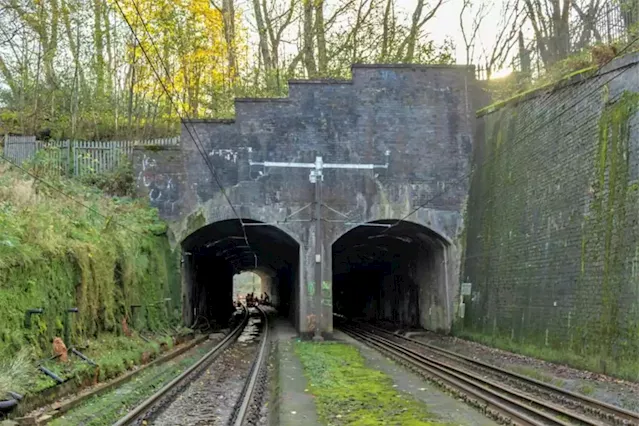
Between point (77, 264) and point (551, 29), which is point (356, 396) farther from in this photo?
point (551, 29)

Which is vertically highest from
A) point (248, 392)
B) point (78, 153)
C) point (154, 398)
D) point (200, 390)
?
point (78, 153)

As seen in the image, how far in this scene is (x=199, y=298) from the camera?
26625mm

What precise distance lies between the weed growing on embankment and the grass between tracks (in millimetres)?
4151

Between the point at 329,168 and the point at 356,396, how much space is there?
1118 centimetres

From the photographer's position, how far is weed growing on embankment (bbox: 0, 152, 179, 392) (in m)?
9.22

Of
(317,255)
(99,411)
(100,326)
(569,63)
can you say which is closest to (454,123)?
(569,63)

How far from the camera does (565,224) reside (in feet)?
43.1

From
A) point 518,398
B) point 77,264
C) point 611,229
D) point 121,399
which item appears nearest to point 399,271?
point 611,229

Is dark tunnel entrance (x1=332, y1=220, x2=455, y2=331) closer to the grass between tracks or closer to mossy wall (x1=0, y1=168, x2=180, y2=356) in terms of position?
the grass between tracks

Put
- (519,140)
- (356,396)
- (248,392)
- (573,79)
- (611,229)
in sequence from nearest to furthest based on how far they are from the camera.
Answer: (356,396)
(248,392)
(611,229)
(573,79)
(519,140)

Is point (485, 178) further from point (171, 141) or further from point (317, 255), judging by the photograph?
point (171, 141)

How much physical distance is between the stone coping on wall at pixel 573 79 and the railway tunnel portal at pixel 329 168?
2.17 metres

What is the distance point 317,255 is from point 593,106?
9.82 m

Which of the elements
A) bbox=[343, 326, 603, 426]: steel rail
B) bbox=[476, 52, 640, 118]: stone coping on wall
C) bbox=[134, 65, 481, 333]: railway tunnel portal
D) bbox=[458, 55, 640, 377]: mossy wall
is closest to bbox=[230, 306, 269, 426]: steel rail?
bbox=[343, 326, 603, 426]: steel rail
